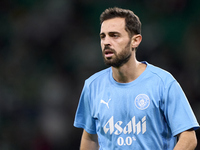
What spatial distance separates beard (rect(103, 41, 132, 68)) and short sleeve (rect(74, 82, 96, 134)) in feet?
1.41

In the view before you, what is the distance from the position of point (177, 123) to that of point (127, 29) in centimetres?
99

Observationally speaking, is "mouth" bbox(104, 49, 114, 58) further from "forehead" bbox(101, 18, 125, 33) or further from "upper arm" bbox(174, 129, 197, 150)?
"upper arm" bbox(174, 129, 197, 150)

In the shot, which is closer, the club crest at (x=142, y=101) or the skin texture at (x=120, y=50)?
the club crest at (x=142, y=101)

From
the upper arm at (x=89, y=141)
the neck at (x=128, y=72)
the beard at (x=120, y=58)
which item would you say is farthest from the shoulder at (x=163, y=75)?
the upper arm at (x=89, y=141)

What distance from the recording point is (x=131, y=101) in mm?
3461

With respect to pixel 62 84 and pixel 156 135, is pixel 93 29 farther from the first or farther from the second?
pixel 156 135

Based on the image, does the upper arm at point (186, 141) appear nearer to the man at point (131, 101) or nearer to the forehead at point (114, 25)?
the man at point (131, 101)

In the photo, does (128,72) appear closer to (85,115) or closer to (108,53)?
(108,53)

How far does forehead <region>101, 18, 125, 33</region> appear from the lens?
3.53m

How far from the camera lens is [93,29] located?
7336 millimetres

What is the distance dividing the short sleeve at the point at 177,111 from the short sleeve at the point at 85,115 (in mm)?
840

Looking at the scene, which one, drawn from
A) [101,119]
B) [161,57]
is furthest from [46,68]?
[101,119]

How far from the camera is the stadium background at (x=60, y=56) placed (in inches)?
261

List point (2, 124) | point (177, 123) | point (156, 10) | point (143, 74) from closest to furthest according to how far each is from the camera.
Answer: point (177, 123) → point (143, 74) → point (2, 124) → point (156, 10)
